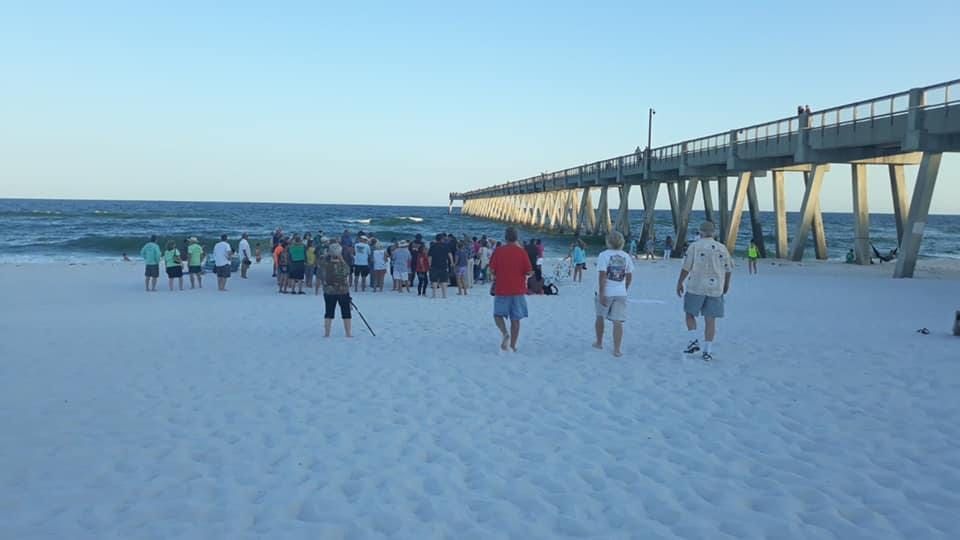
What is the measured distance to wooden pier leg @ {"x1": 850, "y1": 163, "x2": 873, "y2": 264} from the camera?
2606cm

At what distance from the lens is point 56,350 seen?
9.12m

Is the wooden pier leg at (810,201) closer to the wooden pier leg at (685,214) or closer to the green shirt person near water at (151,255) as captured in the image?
the wooden pier leg at (685,214)

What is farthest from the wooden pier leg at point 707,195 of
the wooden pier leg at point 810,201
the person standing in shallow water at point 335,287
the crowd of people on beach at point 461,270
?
the person standing in shallow water at point 335,287

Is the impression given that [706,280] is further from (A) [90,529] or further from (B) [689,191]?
(B) [689,191]

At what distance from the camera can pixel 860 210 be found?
2628 cm

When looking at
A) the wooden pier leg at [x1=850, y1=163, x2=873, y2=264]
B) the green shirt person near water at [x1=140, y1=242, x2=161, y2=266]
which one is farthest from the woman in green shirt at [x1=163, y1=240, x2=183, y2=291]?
the wooden pier leg at [x1=850, y1=163, x2=873, y2=264]

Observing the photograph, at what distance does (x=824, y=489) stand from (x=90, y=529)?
4017 millimetres

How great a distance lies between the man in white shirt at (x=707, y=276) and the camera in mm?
7957

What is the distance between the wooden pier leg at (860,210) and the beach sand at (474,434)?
16.8 m

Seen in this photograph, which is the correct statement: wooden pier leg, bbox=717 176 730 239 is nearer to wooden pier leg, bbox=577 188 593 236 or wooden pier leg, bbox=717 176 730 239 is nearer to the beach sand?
wooden pier leg, bbox=577 188 593 236

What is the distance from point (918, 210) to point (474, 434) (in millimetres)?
17354

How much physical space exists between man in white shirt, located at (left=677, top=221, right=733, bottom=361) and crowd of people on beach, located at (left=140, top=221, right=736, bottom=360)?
0.03ft

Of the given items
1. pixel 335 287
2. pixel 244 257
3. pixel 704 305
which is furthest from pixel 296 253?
pixel 704 305

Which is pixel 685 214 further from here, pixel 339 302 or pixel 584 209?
pixel 339 302
